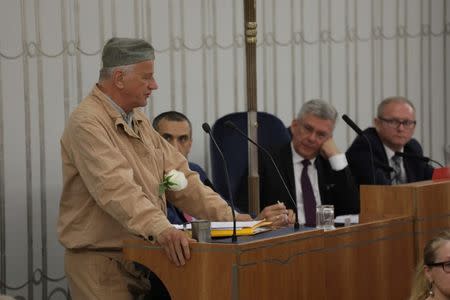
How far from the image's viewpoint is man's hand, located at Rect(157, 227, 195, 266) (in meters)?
4.26

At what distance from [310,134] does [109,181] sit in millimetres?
2422

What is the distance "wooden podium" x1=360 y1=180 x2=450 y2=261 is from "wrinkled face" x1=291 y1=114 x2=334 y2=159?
3.91 feet

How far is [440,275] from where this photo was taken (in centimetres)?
418

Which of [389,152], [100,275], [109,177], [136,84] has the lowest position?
[100,275]

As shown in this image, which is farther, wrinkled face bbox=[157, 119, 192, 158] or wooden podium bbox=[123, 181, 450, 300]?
wrinkled face bbox=[157, 119, 192, 158]

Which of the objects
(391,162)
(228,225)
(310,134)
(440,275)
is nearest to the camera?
(440,275)

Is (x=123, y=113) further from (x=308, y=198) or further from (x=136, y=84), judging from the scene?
(x=308, y=198)

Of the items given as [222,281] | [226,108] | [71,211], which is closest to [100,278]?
[71,211]

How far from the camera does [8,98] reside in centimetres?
632

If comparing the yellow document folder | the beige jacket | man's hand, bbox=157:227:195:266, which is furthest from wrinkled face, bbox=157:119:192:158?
man's hand, bbox=157:227:195:266

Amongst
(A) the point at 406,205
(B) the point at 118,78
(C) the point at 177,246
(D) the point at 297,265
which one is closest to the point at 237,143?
(A) the point at 406,205

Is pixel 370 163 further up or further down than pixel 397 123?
further down

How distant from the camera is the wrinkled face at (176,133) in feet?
21.2

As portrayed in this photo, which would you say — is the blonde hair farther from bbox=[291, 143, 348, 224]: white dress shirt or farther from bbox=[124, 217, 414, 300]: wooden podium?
bbox=[291, 143, 348, 224]: white dress shirt
